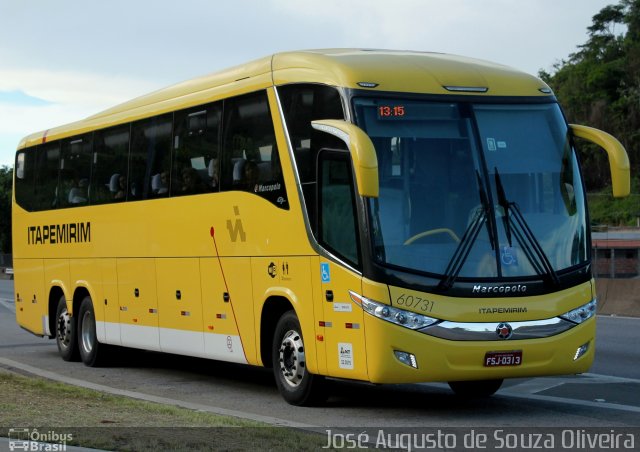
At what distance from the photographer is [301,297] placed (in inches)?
496

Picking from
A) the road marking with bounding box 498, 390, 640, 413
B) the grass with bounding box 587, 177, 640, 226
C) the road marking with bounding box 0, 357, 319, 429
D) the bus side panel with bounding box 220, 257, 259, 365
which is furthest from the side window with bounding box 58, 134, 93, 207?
the grass with bounding box 587, 177, 640, 226

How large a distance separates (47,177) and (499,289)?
11.2m

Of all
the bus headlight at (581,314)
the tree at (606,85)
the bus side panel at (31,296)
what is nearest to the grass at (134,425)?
the bus headlight at (581,314)

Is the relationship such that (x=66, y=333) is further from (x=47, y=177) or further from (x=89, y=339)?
(x=47, y=177)

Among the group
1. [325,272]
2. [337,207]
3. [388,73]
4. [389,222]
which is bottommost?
[325,272]

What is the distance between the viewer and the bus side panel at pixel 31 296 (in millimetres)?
20469

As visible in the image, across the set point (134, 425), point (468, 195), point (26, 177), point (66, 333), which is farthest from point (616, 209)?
point (134, 425)

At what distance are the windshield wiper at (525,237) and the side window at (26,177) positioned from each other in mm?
11626

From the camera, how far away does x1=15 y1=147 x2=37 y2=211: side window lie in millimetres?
21344

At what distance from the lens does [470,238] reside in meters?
11.6

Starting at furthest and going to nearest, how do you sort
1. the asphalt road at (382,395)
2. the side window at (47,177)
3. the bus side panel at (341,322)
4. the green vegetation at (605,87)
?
1. the green vegetation at (605,87)
2. the side window at (47,177)
3. the asphalt road at (382,395)
4. the bus side panel at (341,322)

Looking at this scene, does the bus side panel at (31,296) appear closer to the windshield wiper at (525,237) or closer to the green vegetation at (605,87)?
the windshield wiper at (525,237)

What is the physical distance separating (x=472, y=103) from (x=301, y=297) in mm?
2669

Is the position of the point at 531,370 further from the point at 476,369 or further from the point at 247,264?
the point at 247,264
